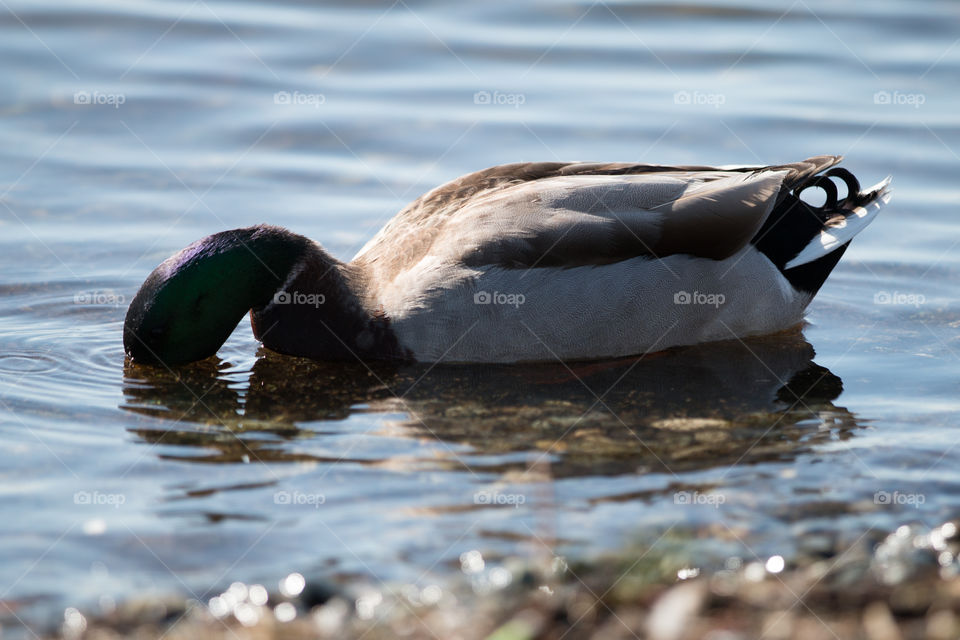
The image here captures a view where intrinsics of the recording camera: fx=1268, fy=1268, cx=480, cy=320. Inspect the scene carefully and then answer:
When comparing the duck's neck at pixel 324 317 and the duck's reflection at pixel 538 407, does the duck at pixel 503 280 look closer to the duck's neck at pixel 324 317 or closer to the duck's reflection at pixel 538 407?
the duck's neck at pixel 324 317

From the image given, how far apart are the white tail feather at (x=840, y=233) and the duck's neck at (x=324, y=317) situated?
7.96ft

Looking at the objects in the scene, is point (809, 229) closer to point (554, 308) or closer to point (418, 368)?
point (554, 308)

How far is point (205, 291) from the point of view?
21.7 ft

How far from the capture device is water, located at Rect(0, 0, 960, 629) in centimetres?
499

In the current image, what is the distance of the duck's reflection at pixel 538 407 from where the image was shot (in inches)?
224

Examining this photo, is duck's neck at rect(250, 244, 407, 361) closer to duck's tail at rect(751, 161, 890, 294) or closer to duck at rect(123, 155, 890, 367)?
duck at rect(123, 155, 890, 367)

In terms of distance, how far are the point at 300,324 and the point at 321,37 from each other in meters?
5.70

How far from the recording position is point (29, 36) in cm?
1170

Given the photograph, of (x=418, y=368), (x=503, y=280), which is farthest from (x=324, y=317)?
(x=503, y=280)

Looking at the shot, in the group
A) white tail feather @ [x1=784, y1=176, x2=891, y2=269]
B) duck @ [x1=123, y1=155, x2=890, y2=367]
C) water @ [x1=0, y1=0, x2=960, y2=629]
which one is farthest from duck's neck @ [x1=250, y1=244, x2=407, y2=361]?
white tail feather @ [x1=784, y1=176, x2=891, y2=269]

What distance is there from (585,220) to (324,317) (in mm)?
1509

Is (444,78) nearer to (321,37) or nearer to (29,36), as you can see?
(321,37)

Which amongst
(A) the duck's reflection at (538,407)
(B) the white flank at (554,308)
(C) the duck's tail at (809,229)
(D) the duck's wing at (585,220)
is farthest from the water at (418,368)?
(D) the duck's wing at (585,220)

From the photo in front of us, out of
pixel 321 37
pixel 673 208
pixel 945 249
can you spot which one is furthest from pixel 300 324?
pixel 321 37
